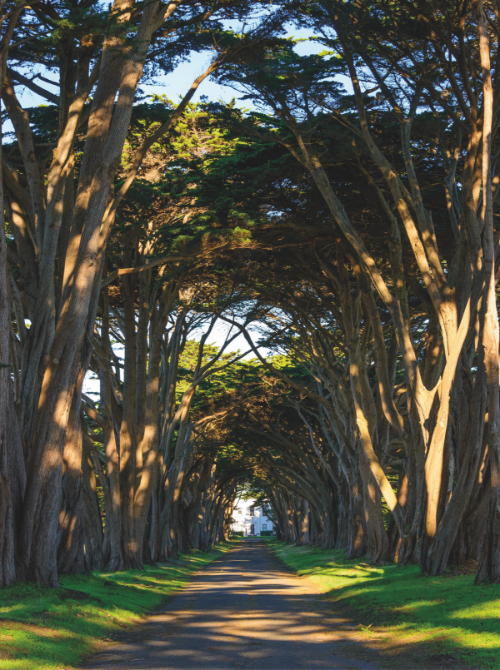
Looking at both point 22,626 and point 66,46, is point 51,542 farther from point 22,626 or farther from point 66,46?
point 66,46

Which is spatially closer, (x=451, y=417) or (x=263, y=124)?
(x=451, y=417)

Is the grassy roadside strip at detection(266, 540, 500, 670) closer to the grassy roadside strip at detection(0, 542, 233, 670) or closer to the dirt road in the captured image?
the dirt road

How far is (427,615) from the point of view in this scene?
9.34m

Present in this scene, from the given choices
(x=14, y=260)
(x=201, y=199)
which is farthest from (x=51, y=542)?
(x=201, y=199)

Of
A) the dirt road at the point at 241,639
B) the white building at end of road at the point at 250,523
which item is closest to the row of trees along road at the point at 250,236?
the dirt road at the point at 241,639

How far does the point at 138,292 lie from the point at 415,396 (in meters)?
9.55

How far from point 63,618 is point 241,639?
6.99 ft

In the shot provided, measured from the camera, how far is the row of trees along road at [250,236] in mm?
10734

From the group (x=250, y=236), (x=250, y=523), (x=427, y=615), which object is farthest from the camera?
(x=250, y=523)

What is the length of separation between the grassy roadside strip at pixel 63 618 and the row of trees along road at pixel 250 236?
0.53 m

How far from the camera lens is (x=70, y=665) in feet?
22.6

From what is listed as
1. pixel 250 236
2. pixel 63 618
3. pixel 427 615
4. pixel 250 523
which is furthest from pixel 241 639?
pixel 250 523

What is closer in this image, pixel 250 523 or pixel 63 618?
pixel 63 618

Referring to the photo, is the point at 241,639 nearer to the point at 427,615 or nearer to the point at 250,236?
the point at 427,615
